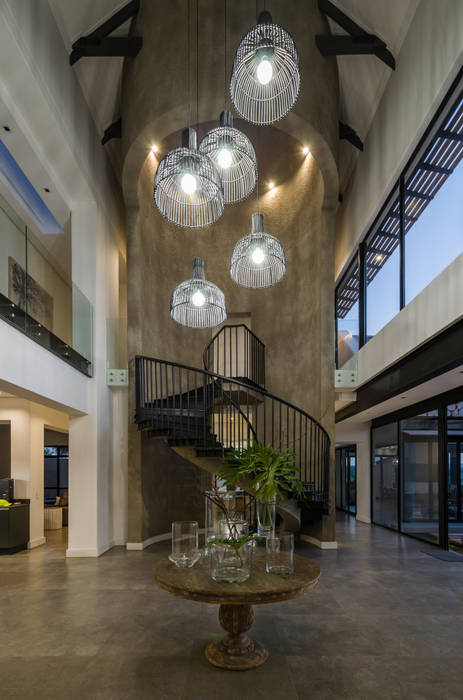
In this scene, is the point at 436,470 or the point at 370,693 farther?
the point at 436,470

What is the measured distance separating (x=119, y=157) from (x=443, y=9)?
6090 millimetres

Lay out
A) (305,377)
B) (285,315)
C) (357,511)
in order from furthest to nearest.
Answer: (357,511), (285,315), (305,377)

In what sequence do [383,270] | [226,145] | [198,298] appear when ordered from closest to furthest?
[226,145] → [198,298] → [383,270]

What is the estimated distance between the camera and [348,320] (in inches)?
378

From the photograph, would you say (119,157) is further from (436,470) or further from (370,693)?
(370,693)

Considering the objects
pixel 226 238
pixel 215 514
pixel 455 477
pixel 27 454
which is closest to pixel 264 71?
pixel 215 514

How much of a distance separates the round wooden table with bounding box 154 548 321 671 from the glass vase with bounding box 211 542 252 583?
6 cm

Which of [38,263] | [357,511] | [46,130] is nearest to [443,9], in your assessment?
[46,130]

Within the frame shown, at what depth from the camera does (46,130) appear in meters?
6.59

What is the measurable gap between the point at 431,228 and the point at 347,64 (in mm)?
4223

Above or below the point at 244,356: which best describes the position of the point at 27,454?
below

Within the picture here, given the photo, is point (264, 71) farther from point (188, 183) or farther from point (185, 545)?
point (185, 545)

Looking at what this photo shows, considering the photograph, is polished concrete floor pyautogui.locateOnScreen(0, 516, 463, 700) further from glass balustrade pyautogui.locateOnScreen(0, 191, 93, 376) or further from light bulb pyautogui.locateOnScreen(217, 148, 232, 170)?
light bulb pyautogui.locateOnScreen(217, 148, 232, 170)

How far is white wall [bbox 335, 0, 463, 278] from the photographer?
5.26 m
